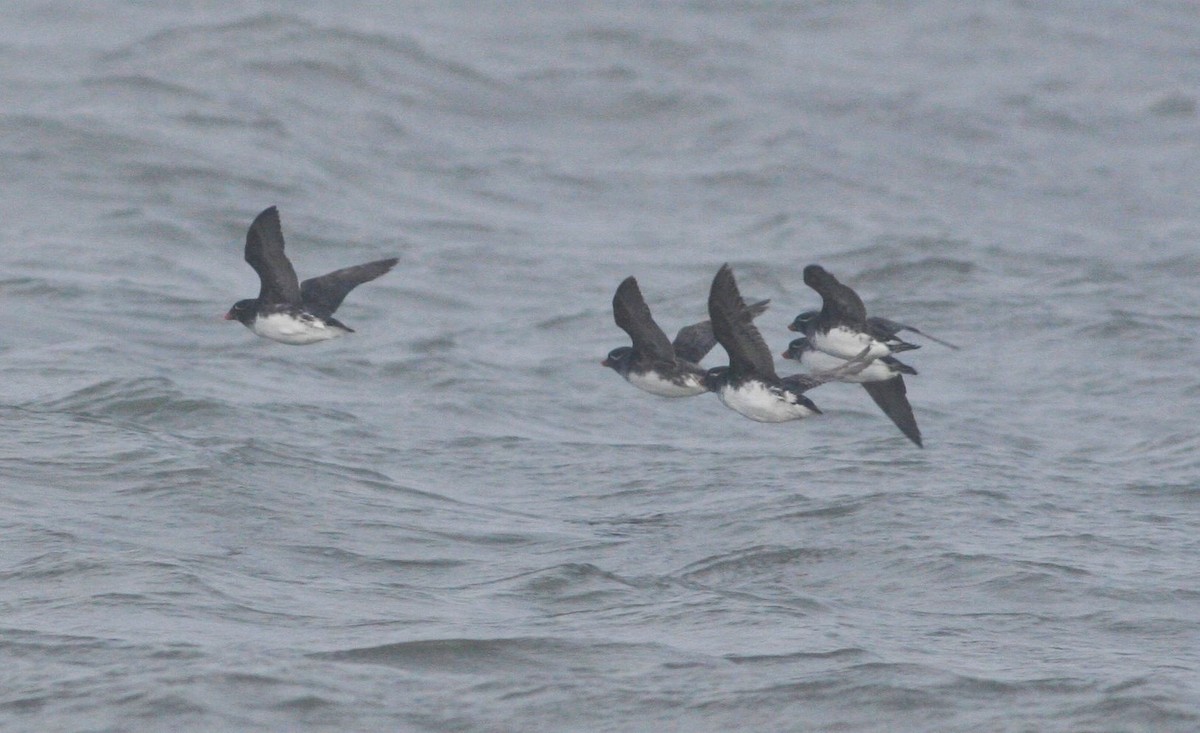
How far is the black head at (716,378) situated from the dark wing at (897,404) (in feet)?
5.36

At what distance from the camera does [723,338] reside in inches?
461

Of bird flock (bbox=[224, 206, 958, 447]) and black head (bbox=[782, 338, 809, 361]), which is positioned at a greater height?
bird flock (bbox=[224, 206, 958, 447])

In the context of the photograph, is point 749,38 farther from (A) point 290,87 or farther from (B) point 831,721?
(B) point 831,721

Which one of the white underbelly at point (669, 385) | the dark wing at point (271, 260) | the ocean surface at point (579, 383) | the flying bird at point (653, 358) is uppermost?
the dark wing at point (271, 260)

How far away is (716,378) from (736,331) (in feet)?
2.32

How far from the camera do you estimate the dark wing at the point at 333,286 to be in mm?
12969

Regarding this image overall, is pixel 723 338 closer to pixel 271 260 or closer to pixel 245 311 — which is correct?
pixel 271 260

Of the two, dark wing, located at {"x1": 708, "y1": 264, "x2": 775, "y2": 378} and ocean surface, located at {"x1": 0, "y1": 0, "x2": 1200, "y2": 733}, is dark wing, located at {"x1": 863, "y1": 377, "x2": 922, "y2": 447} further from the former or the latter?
dark wing, located at {"x1": 708, "y1": 264, "x2": 775, "y2": 378}

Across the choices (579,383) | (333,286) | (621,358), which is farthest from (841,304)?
(579,383)

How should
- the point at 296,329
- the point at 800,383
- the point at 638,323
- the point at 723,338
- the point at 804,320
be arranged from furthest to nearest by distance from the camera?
the point at 804,320
the point at 296,329
the point at 638,323
the point at 800,383
the point at 723,338

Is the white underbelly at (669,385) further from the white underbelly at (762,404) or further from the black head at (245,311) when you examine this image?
the black head at (245,311)

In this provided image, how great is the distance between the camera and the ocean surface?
10289 millimetres

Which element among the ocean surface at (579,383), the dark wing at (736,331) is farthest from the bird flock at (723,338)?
the ocean surface at (579,383)

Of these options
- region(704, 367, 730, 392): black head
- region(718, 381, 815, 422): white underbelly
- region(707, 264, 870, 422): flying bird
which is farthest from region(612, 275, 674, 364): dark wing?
region(718, 381, 815, 422): white underbelly
